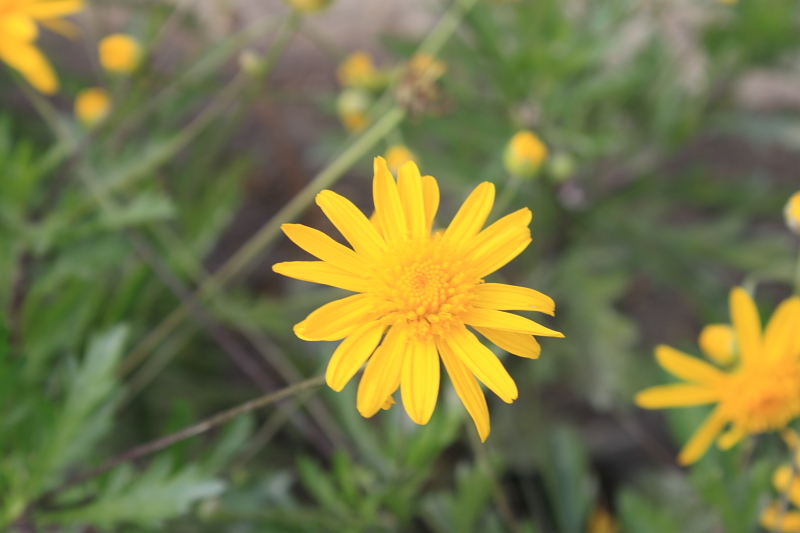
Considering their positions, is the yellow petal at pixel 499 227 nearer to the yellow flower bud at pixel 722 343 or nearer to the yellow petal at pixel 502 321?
the yellow petal at pixel 502 321

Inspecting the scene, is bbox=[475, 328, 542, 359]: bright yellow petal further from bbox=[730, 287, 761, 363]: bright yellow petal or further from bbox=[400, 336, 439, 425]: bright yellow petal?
bbox=[730, 287, 761, 363]: bright yellow petal

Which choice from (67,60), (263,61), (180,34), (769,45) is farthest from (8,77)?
(769,45)

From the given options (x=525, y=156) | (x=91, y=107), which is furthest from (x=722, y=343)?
(x=91, y=107)

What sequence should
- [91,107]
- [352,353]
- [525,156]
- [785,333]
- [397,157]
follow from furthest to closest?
[91,107] → [397,157] → [525,156] → [785,333] → [352,353]

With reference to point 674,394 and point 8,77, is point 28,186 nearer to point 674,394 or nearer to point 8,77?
point 8,77

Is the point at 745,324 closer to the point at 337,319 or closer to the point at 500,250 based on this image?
the point at 500,250

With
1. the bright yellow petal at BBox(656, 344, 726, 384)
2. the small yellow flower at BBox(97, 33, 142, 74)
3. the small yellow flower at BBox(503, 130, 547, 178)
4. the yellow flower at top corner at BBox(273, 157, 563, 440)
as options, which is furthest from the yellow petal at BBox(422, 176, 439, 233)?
the small yellow flower at BBox(97, 33, 142, 74)
